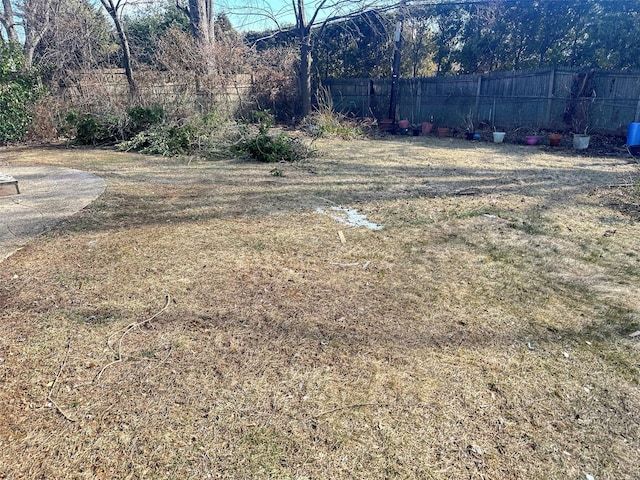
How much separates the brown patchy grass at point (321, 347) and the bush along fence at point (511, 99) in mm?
6569

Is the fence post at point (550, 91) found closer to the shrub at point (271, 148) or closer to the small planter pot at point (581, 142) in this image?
the small planter pot at point (581, 142)

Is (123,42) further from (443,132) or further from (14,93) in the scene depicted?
(443,132)

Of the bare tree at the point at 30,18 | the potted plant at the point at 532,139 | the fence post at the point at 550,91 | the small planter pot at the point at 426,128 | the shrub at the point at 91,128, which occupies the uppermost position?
the bare tree at the point at 30,18

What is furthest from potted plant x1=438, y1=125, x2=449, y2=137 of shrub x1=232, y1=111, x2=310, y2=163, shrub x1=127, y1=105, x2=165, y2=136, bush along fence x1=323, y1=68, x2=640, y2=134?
shrub x1=127, y1=105, x2=165, y2=136

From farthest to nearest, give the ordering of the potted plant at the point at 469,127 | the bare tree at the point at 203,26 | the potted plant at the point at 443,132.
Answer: the potted plant at the point at 443,132
the bare tree at the point at 203,26
the potted plant at the point at 469,127

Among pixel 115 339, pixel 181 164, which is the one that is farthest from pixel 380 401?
pixel 181 164

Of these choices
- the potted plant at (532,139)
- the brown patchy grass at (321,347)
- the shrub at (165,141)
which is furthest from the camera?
the potted plant at (532,139)

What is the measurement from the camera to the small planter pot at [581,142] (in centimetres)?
892

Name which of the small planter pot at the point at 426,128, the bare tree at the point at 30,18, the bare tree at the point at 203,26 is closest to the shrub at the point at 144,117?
the bare tree at the point at 203,26

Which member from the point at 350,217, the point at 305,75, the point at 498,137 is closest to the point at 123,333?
the point at 350,217

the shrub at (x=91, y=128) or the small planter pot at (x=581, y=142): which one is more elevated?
the shrub at (x=91, y=128)

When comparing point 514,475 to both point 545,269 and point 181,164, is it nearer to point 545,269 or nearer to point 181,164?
point 545,269

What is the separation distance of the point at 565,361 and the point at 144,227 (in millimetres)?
3628

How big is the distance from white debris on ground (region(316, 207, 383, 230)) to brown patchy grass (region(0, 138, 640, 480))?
165 mm
